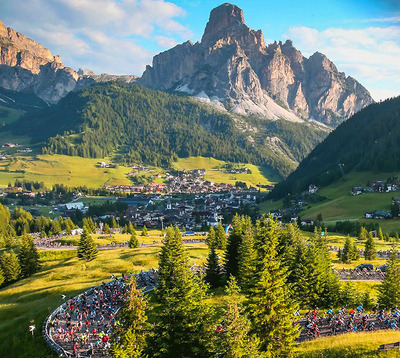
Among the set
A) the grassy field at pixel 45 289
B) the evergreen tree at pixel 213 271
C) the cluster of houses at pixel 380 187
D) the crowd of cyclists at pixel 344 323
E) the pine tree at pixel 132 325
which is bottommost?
the grassy field at pixel 45 289

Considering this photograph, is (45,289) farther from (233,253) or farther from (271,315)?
(271,315)

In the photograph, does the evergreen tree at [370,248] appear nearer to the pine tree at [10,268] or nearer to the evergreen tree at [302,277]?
the evergreen tree at [302,277]

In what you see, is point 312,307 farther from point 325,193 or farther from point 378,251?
point 325,193

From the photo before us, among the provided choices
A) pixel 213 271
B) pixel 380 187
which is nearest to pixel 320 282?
pixel 213 271

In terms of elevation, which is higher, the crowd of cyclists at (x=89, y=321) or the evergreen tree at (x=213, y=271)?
the evergreen tree at (x=213, y=271)

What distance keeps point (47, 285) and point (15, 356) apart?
26185 millimetres

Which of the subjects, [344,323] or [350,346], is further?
[344,323]

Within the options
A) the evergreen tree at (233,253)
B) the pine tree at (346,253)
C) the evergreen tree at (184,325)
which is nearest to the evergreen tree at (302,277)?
the evergreen tree at (233,253)

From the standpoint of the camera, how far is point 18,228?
13862cm

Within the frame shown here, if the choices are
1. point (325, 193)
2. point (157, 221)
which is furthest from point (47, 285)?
point (325, 193)

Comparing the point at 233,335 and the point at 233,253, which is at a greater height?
the point at 233,335

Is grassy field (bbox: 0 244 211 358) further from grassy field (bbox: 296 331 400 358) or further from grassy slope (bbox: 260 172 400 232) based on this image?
grassy slope (bbox: 260 172 400 232)

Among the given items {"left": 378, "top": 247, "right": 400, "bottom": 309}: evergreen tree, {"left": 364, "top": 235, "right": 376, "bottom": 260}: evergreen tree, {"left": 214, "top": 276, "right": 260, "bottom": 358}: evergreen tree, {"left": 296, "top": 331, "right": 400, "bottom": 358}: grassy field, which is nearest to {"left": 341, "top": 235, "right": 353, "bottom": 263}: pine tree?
{"left": 364, "top": 235, "right": 376, "bottom": 260}: evergreen tree

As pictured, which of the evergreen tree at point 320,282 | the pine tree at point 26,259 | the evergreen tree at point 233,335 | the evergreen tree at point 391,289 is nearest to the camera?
the evergreen tree at point 233,335
